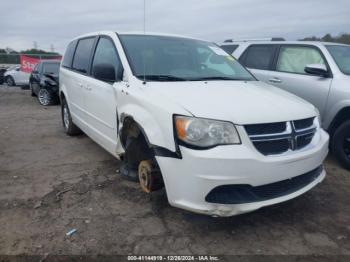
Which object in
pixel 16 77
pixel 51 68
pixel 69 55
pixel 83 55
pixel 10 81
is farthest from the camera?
pixel 10 81

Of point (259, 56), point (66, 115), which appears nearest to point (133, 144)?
point (66, 115)

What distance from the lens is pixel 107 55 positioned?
4160 mm

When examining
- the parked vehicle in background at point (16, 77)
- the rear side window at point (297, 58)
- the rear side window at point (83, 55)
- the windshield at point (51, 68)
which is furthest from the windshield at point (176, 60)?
the parked vehicle in background at point (16, 77)

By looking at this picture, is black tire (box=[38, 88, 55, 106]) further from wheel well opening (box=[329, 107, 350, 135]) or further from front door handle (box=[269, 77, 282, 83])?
wheel well opening (box=[329, 107, 350, 135])

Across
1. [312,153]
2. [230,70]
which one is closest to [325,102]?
[230,70]

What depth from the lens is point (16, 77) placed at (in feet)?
61.2

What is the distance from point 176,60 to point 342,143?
8.55 ft

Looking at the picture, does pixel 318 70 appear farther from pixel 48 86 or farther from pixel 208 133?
pixel 48 86

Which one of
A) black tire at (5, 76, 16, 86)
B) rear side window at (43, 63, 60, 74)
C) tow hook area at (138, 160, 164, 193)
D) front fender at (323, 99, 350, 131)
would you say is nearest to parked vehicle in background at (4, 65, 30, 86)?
black tire at (5, 76, 16, 86)

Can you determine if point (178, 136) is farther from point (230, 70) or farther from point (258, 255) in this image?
point (230, 70)

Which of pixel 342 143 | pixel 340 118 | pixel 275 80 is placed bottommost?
pixel 342 143

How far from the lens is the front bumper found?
8.45 ft

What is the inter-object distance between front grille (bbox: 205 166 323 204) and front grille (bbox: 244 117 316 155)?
0.30m

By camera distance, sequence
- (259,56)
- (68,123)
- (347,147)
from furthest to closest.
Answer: (68,123) < (259,56) < (347,147)
